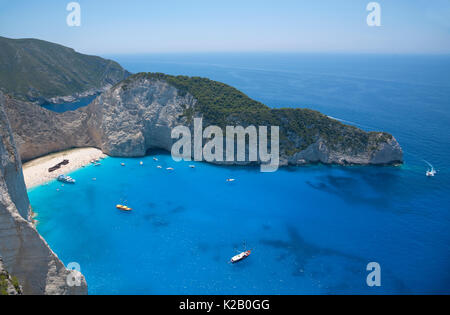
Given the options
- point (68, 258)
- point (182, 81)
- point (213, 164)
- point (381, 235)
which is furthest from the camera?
point (182, 81)

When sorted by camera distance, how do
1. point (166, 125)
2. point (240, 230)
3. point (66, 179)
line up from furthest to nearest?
1. point (166, 125)
2. point (66, 179)
3. point (240, 230)

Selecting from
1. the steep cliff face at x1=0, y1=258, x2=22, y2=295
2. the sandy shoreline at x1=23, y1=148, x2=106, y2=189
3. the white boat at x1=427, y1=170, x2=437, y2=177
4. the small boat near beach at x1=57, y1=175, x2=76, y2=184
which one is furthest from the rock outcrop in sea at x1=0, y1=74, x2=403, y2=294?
the steep cliff face at x1=0, y1=258, x2=22, y2=295

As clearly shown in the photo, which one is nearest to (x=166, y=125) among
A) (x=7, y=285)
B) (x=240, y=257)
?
(x=240, y=257)

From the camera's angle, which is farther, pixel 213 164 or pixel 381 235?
pixel 213 164

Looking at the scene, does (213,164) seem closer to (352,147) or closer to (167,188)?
(167,188)

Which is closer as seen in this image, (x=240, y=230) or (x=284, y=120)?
(x=240, y=230)

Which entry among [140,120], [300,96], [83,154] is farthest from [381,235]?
[300,96]

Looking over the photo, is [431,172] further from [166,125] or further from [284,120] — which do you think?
[166,125]
